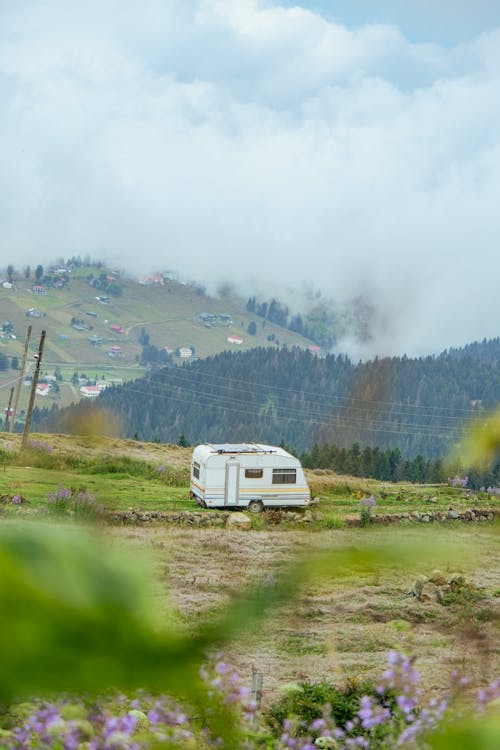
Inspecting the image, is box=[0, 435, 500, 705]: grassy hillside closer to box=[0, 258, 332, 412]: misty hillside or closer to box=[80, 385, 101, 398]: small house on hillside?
box=[80, 385, 101, 398]: small house on hillside

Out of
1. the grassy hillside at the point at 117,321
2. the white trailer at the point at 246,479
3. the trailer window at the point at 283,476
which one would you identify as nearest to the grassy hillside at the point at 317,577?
the white trailer at the point at 246,479

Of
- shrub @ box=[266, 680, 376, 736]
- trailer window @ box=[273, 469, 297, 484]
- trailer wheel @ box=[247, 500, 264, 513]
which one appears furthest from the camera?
trailer window @ box=[273, 469, 297, 484]

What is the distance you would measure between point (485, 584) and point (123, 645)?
7.83m

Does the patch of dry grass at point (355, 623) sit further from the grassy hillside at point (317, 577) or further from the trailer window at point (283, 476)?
the trailer window at point (283, 476)

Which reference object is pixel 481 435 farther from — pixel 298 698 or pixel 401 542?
pixel 298 698

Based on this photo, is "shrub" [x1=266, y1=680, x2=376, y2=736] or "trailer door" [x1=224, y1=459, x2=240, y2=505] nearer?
"shrub" [x1=266, y1=680, x2=376, y2=736]

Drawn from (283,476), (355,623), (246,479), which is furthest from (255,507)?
(355,623)

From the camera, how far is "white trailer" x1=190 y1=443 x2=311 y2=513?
16.9 metres

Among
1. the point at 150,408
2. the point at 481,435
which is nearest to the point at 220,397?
the point at 150,408

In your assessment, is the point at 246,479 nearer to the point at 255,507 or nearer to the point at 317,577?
the point at 255,507

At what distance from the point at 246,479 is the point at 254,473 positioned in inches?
9.8

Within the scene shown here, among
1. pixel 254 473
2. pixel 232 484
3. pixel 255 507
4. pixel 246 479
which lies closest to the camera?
pixel 232 484

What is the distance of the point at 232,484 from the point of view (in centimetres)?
→ 1716

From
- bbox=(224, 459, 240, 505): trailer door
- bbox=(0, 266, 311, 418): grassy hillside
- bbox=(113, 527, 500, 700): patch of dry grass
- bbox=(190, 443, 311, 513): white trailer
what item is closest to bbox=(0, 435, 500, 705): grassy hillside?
bbox=(113, 527, 500, 700): patch of dry grass
